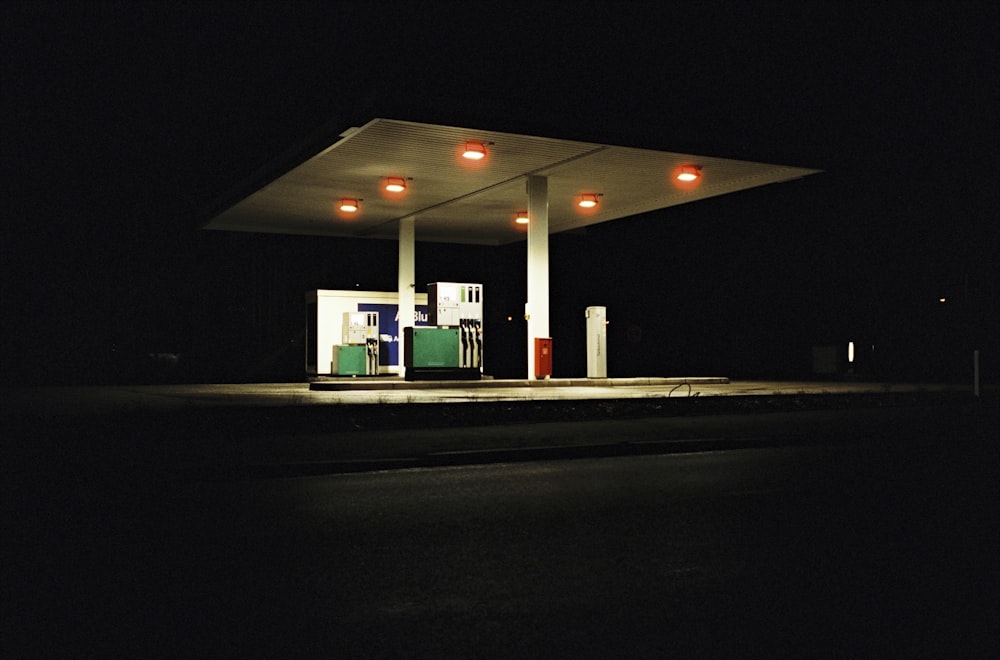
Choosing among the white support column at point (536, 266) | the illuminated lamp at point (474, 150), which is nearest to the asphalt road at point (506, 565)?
the illuminated lamp at point (474, 150)

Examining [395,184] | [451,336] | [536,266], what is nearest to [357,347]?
[451,336]

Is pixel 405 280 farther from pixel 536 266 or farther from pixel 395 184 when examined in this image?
pixel 536 266

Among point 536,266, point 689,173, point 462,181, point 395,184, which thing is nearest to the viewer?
point 689,173

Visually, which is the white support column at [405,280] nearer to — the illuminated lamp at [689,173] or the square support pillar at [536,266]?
the square support pillar at [536,266]

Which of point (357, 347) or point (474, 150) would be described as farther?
point (357, 347)

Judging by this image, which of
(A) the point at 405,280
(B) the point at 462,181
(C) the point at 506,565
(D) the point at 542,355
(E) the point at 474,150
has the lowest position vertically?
(C) the point at 506,565

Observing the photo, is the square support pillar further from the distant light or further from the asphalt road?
the asphalt road

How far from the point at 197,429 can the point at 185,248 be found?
26.9 metres

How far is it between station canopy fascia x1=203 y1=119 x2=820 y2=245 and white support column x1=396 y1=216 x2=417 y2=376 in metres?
0.52

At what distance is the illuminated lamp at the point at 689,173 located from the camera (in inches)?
981

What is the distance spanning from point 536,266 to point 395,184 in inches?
182

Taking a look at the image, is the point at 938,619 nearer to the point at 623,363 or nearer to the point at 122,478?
the point at 122,478

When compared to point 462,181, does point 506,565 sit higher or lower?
lower

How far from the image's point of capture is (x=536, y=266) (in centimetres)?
2612
